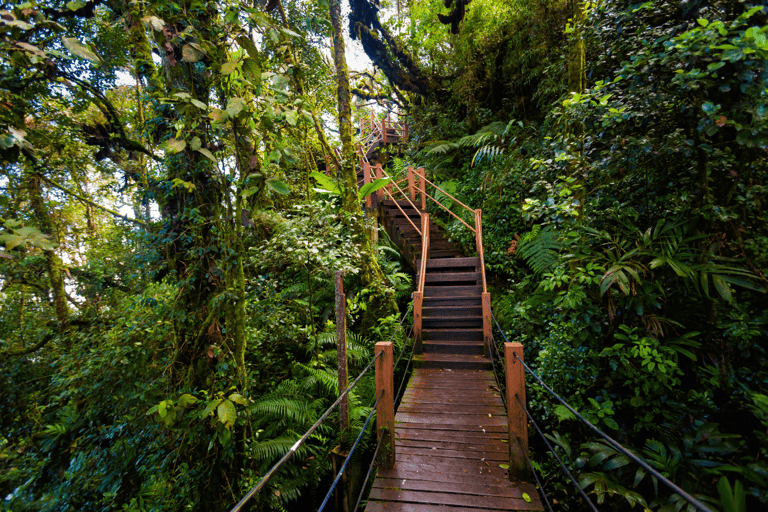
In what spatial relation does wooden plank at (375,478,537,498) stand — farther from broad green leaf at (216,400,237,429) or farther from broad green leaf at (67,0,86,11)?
broad green leaf at (67,0,86,11)

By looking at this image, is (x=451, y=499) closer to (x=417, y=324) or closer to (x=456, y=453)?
(x=456, y=453)

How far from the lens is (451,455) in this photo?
283 cm

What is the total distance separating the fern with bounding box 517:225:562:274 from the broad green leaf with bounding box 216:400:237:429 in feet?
14.6

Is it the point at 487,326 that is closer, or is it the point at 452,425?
the point at 452,425

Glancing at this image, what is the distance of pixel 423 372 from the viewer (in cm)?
444

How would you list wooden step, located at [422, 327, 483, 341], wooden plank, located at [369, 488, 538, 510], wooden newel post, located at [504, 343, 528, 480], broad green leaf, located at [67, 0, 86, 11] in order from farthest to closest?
wooden step, located at [422, 327, 483, 341] → wooden newel post, located at [504, 343, 528, 480] → wooden plank, located at [369, 488, 538, 510] → broad green leaf, located at [67, 0, 86, 11]

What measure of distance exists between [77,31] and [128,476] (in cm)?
472

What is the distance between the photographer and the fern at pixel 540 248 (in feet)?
16.3

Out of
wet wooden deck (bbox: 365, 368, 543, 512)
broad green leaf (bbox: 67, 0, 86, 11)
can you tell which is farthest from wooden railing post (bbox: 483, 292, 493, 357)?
broad green leaf (bbox: 67, 0, 86, 11)

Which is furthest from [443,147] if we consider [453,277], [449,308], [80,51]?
[80,51]

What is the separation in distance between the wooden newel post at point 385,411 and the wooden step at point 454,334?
2.41m

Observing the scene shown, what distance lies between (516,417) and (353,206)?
4.03 metres

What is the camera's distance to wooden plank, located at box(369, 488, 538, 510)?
2268 millimetres

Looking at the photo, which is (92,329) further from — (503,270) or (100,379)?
(503,270)
